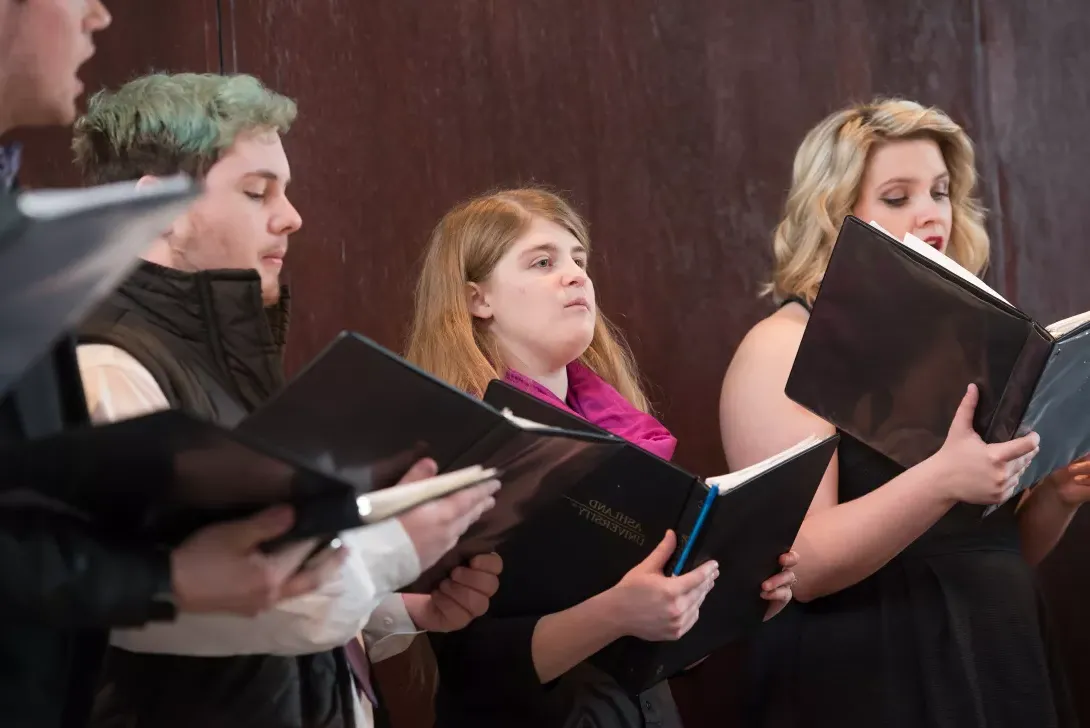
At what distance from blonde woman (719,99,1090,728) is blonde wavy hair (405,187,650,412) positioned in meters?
0.32

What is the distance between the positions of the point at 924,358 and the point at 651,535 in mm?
516

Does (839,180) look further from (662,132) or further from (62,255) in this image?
(62,255)

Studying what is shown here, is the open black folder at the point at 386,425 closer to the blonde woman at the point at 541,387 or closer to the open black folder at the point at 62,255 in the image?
the open black folder at the point at 62,255

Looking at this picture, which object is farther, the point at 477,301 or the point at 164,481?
the point at 477,301

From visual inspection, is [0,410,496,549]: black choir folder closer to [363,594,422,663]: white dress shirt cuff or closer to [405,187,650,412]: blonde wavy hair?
[363,594,422,663]: white dress shirt cuff

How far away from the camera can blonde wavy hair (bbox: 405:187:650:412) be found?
2.02 metres

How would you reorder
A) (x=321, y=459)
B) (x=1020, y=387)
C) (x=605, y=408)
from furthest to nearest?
(x=605, y=408)
(x=1020, y=387)
(x=321, y=459)

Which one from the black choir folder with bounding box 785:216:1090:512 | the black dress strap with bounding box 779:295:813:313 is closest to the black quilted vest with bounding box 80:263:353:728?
the black choir folder with bounding box 785:216:1090:512

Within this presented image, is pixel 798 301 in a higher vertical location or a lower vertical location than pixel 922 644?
higher

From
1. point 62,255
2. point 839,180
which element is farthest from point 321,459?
point 839,180

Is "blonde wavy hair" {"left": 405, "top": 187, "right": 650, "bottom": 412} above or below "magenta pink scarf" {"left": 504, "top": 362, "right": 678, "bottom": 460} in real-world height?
above

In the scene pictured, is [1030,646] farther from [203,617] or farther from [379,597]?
[203,617]

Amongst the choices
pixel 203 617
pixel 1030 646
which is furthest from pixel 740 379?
pixel 203 617

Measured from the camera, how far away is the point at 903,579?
2066 mm
